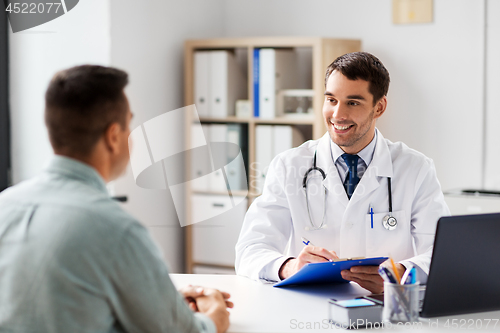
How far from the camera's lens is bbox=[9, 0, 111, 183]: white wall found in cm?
309

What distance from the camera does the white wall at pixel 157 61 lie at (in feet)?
10.6

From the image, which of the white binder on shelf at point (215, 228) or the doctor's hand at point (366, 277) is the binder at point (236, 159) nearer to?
the white binder on shelf at point (215, 228)

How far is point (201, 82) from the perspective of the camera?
3543mm

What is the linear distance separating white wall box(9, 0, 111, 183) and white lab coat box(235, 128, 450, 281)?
5.37ft

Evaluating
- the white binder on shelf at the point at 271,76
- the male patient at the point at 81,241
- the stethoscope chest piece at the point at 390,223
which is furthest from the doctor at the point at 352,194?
the white binder on shelf at the point at 271,76

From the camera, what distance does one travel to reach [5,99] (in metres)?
3.18

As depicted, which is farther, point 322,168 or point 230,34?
point 230,34

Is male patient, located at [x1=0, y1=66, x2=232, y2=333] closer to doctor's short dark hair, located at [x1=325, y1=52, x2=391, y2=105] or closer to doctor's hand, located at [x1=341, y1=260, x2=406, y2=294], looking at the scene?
doctor's hand, located at [x1=341, y1=260, x2=406, y2=294]

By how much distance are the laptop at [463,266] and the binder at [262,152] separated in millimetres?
2133

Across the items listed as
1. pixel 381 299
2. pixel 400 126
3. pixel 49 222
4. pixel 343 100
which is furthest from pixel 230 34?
pixel 49 222

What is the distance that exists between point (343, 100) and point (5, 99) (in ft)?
7.06

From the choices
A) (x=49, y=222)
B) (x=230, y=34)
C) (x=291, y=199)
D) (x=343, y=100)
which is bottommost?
(x=291, y=199)

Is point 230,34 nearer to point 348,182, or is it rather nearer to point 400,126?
point 400,126

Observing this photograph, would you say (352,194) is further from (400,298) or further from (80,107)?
(80,107)
